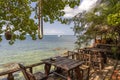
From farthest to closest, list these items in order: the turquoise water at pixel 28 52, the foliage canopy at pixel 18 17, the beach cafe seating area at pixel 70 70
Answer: the turquoise water at pixel 28 52, the beach cafe seating area at pixel 70 70, the foliage canopy at pixel 18 17

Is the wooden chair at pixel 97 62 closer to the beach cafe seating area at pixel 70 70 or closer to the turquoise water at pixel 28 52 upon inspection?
the beach cafe seating area at pixel 70 70

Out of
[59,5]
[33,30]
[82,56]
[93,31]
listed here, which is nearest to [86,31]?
[93,31]

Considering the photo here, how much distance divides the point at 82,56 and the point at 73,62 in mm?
3646

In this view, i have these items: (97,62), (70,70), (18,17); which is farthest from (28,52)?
(18,17)

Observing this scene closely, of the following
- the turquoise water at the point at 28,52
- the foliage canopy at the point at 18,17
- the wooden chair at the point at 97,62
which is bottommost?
the turquoise water at the point at 28,52

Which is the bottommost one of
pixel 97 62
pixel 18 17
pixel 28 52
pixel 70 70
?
pixel 28 52

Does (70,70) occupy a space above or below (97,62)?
above

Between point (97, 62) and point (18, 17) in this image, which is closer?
point (18, 17)

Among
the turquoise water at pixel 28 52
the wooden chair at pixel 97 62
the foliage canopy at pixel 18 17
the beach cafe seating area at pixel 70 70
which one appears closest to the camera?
the foliage canopy at pixel 18 17

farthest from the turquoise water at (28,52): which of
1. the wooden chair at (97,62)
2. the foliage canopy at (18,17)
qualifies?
the wooden chair at (97,62)

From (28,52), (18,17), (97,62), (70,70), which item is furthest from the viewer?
(28,52)

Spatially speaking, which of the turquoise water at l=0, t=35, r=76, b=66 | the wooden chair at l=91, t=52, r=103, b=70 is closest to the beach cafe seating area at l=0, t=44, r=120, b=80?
the wooden chair at l=91, t=52, r=103, b=70

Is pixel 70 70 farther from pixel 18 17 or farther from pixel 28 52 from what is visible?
pixel 28 52

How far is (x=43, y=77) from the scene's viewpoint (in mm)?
6621
